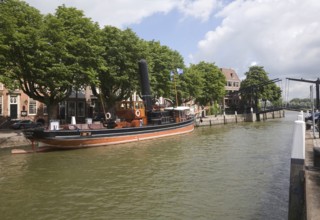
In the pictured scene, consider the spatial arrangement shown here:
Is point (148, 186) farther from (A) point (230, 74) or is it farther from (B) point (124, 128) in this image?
(A) point (230, 74)

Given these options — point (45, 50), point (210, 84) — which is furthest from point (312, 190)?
point (210, 84)

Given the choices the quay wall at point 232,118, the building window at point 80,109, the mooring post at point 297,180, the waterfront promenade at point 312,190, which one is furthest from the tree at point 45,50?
the quay wall at point 232,118

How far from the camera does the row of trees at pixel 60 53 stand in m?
29.8

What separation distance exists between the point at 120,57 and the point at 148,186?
27.4 metres

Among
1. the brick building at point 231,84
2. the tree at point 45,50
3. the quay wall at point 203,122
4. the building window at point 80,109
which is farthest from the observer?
the brick building at point 231,84

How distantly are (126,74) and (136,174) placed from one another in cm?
2440

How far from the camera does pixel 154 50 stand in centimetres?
4931

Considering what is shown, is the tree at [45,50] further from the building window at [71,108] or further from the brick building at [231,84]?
the brick building at [231,84]

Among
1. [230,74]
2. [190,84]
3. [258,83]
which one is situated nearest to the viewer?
[190,84]

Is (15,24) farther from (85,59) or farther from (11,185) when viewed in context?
(11,185)

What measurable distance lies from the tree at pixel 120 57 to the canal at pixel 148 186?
59.2 feet

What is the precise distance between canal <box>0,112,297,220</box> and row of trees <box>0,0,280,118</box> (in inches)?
393

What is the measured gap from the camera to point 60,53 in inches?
1222

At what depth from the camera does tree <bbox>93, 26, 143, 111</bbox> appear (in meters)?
39.6
